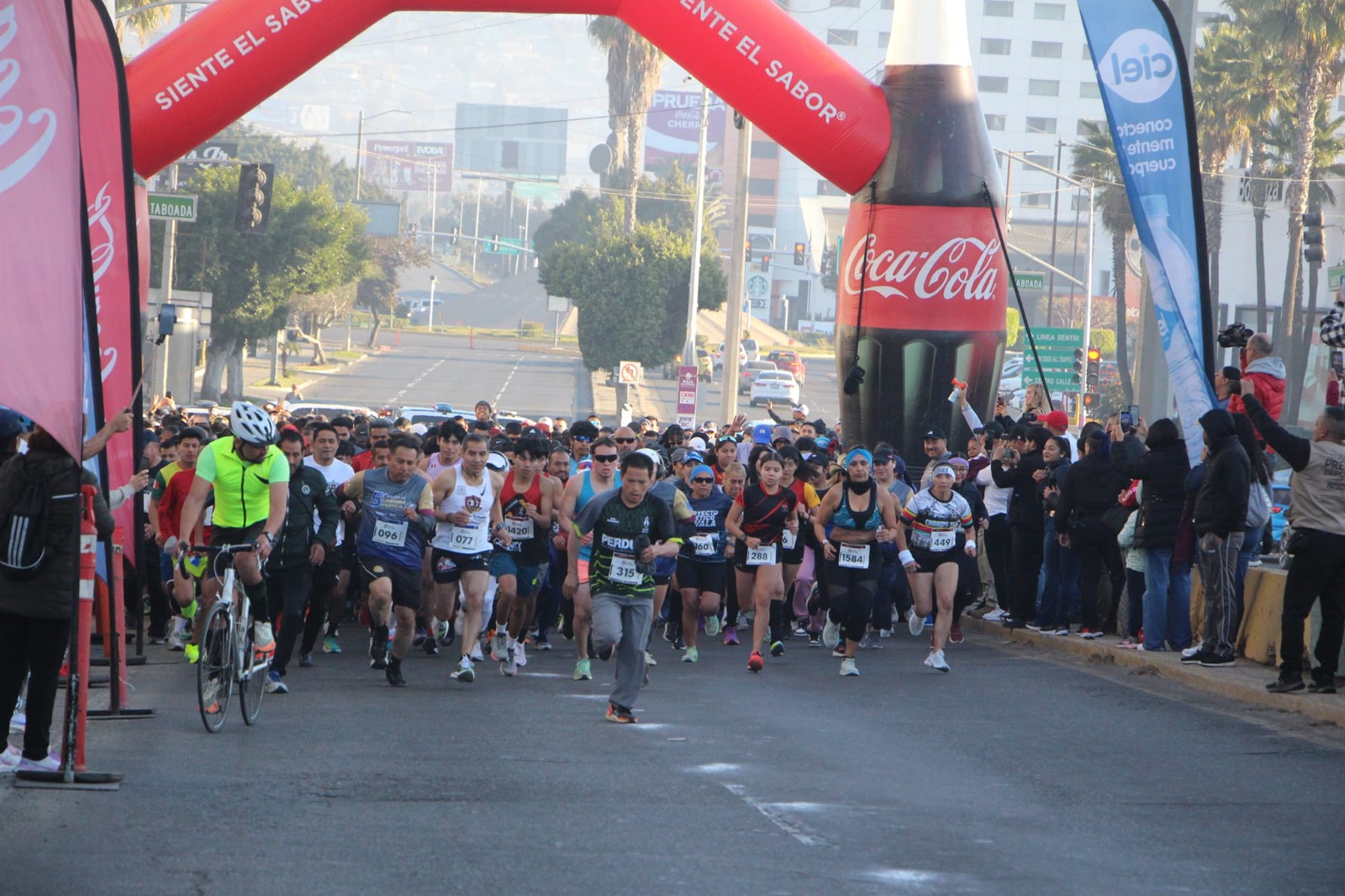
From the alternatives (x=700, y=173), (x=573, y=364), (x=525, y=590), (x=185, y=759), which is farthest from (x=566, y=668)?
(x=573, y=364)

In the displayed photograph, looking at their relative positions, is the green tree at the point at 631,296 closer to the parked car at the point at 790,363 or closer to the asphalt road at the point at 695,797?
the parked car at the point at 790,363

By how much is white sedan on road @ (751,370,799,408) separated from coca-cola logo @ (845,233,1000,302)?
158ft

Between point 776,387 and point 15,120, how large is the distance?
202ft

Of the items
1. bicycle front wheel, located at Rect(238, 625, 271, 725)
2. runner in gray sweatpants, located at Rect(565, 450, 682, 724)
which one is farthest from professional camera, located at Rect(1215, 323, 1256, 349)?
bicycle front wheel, located at Rect(238, 625, 271, 725)

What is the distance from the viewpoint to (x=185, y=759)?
8.76m

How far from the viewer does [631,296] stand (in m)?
76.4

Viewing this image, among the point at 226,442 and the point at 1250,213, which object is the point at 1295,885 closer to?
the point at 226,442

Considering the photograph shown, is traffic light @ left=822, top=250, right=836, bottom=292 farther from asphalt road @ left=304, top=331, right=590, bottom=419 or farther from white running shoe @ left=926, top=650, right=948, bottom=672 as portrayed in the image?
white running shoe @ left=926, top=650, right=948, bottom=672

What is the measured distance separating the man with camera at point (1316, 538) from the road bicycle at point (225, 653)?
641 cm

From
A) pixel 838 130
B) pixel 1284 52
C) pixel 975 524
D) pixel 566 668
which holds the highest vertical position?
pixel 1284 52

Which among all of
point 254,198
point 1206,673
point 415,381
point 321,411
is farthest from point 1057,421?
point 415,381

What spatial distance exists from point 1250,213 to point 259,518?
51.6 m

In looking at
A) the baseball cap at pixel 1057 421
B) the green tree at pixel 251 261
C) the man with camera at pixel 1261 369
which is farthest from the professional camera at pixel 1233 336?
A: the green tree at pixel 251 261

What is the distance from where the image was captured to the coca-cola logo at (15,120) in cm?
771
